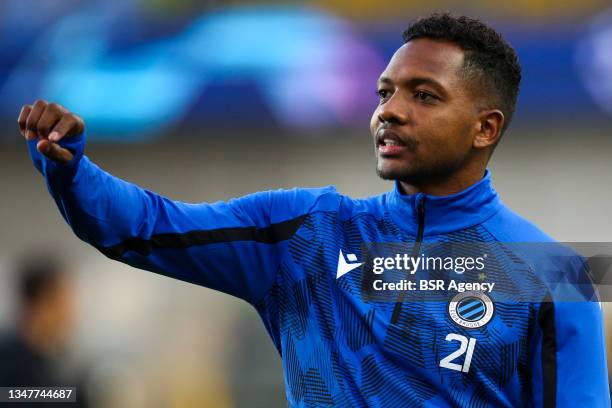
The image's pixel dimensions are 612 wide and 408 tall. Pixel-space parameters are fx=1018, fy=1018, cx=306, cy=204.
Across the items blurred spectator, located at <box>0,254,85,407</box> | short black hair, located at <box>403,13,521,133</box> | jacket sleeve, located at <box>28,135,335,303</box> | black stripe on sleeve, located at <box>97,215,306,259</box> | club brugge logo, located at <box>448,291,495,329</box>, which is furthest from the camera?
blurred spectator, located at <box>0,254,85,407</box>

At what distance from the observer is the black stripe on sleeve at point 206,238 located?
2.62m

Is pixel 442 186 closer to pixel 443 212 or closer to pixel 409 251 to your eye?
pixel 443 212

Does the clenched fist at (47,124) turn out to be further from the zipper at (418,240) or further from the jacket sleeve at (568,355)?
the jacket sleeve at (568,355)

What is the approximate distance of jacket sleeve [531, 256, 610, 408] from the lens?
8.71ft

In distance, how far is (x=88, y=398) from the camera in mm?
5613

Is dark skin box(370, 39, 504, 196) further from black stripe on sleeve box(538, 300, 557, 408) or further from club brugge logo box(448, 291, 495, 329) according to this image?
black stripe on sleeve box(538, 300, 557, 408)

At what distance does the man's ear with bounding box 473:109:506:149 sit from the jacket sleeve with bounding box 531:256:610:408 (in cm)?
54

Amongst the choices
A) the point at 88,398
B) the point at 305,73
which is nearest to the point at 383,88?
the point at 88,398

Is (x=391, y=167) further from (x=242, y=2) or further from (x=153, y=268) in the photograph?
(x=242, y=2)

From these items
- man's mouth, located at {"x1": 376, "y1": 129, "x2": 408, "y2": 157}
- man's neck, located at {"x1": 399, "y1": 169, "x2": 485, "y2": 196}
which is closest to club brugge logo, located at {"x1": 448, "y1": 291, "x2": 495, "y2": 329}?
man's neck, located at {"x1": 399, "y1": 169, "x2": 485, "y2": 196}

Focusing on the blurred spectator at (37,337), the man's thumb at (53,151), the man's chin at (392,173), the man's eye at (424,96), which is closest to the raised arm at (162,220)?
the man's thumb at (53,151)

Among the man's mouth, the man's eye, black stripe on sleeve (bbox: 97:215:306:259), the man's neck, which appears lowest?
black stripe on sleeve (bbox: 97:215:306:259)

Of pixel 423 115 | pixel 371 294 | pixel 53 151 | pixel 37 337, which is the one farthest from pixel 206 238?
pixel 37 337

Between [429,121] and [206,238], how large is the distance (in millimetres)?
697
